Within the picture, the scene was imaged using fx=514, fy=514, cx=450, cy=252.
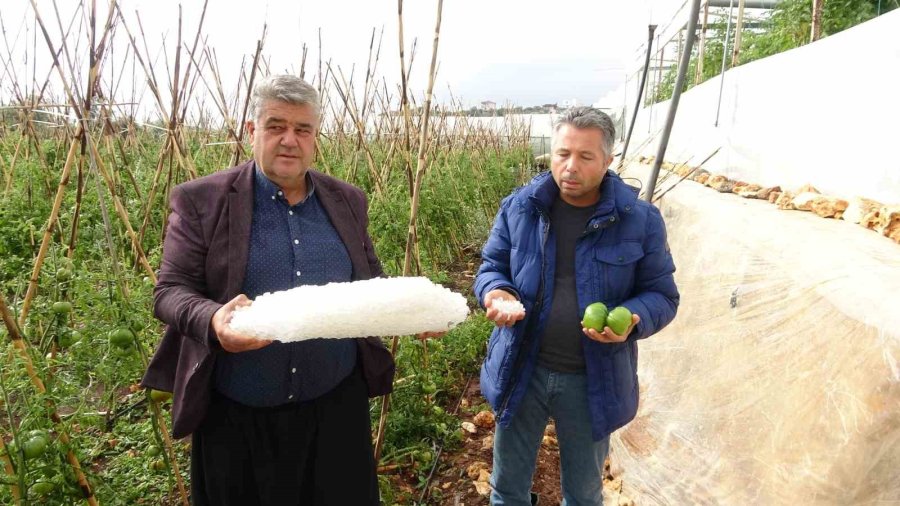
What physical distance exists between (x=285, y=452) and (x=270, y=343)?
0.46 meters

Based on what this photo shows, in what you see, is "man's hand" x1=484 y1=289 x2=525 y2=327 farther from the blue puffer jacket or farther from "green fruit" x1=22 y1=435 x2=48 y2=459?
"green fruit" x1=22 y1=435 x2=48 y2=459

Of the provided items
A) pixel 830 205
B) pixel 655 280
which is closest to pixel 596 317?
pixel 655 280

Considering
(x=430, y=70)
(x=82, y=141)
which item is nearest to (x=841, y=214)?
(x=430, y=70)

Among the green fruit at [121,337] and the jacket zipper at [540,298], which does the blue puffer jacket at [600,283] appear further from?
the green fruit at [121,337]

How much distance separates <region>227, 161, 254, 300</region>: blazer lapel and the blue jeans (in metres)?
1.08

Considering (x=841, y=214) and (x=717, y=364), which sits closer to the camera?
(x=717, y=364)

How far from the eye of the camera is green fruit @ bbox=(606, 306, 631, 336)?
1578 millimetres

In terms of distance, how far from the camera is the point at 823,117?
3227mm

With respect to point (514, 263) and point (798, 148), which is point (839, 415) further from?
point (798, 148)

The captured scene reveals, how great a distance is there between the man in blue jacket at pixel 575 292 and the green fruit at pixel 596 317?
0.09m

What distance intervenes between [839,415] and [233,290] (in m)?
1.93

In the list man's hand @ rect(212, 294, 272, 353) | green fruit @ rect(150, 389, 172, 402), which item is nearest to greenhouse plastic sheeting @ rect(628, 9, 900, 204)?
man's hand @ rect(212, 294, 272, 353)

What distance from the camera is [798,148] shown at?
137 inches

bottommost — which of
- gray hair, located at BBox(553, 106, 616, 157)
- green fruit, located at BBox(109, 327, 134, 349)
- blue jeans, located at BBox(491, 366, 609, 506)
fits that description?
blue jeans, located at BBox(491, 366, 609, 506)
